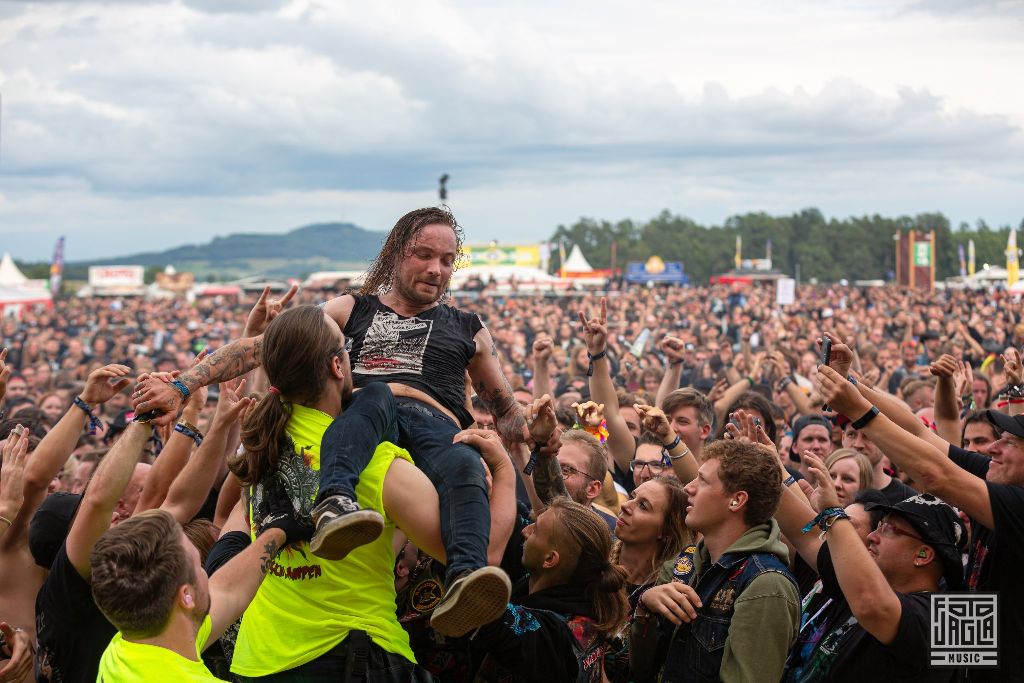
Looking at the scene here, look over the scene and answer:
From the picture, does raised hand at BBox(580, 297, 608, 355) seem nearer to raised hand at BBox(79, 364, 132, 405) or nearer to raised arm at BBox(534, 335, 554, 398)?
raised arm at BBox(534, 335, 554, 398)

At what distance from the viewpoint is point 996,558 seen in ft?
12.9

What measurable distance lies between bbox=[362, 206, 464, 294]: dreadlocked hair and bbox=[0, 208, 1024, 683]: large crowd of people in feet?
0.06

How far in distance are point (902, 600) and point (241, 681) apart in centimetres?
231

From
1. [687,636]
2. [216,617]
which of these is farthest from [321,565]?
[687,636]

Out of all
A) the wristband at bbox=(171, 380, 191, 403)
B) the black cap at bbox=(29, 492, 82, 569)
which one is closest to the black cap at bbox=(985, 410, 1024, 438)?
the wristband at bbox=(171, 380, 191, 403)

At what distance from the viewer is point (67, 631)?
3965 mm

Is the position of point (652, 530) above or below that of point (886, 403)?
below

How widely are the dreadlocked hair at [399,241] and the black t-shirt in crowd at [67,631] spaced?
66.9 inches

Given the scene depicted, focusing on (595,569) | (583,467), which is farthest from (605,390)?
(595,569)

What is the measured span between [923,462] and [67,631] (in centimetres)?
328

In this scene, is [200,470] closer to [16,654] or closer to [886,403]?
[16,654]

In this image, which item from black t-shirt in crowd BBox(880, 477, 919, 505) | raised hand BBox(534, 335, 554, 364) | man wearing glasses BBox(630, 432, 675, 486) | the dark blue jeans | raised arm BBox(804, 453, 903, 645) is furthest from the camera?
raised hand BBox(534, 335, 554, 364)

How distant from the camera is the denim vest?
3717 mm

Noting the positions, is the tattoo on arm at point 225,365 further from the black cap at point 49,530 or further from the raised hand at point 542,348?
the raised hand at point 542,348
